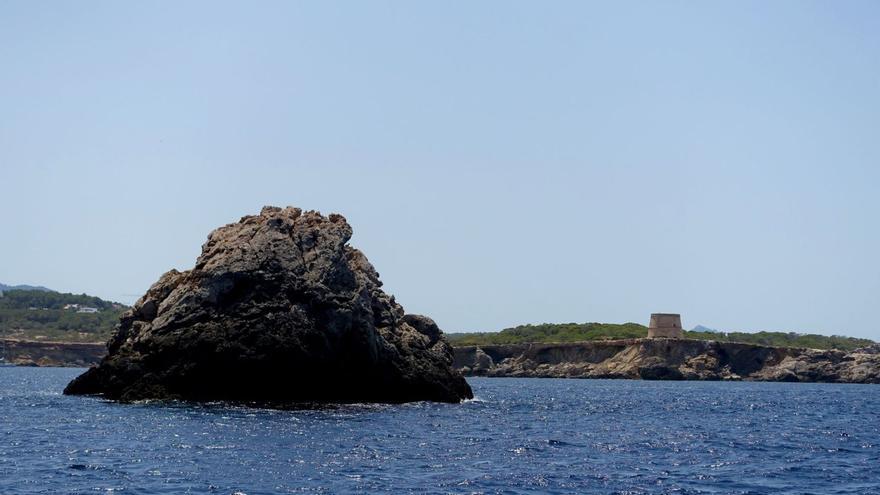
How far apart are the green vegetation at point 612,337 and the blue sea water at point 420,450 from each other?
332 ft

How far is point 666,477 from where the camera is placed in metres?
38.1

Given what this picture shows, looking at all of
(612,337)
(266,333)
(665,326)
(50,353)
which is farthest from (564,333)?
(266,333)

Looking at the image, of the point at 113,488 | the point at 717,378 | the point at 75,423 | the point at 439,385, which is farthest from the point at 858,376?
the point at 113,488

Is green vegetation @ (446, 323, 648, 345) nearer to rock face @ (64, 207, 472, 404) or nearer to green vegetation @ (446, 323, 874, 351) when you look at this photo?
green vegetation @ (446, 323, 874, 351)

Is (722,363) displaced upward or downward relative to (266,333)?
upward

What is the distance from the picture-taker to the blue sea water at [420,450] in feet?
116

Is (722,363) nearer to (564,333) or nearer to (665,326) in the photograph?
(665,326)

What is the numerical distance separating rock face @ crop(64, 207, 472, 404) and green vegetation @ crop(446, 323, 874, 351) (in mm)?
99454

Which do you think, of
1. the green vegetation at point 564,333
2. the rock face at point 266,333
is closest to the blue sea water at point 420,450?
the rock face at point 266,333

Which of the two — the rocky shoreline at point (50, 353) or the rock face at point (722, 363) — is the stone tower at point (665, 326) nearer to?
the rock face at point (722, 363)

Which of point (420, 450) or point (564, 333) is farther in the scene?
point (564, 333)

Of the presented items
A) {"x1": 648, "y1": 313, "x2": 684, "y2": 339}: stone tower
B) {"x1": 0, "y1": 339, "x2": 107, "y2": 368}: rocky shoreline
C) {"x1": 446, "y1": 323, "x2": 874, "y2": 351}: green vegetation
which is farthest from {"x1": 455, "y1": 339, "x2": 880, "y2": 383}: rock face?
{"x1": 0, "y1": 339, "x2": 107, "y2": 368}: rocky shoreline

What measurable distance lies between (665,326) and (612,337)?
1941cm

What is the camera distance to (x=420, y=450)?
43906 mm
